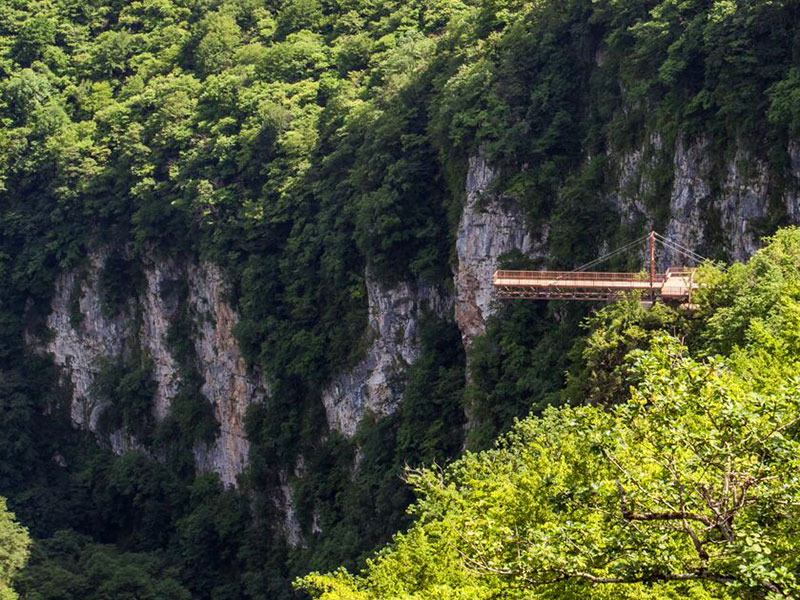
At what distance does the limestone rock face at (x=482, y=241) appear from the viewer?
133ft

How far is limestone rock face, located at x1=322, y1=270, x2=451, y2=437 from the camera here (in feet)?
146

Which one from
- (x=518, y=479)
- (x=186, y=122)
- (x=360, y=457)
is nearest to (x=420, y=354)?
(x=360, y=457)

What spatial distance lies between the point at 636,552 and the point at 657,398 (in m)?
1.65

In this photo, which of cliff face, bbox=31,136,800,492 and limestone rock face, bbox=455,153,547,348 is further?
limestone rock face, bbox=455,153,547,348

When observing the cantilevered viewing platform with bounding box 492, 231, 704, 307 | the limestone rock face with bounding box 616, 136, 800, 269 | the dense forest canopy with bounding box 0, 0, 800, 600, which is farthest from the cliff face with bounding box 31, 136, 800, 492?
the cantilevered viewing platform with bounding box 492, 231, 704, 307

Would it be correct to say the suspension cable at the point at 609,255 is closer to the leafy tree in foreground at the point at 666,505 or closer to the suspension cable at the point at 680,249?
the suspension cable at the point at 680,249

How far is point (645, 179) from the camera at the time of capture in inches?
1439

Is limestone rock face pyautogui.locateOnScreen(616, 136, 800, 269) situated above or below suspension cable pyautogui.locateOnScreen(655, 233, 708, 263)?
above

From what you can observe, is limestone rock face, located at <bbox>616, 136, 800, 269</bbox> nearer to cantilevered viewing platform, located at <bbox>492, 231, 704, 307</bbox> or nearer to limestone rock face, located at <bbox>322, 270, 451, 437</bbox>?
A: cantilevered viewing platform, located at <bbox>492, 231, 704, 307</bbox>

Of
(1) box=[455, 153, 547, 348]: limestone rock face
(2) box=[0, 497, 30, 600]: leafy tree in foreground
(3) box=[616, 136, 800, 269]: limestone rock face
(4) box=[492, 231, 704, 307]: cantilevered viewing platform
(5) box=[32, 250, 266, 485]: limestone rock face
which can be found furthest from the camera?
(5) box=[32, 250, 266, 485]: limestone rock face

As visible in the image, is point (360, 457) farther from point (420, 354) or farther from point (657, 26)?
point (657, 26)

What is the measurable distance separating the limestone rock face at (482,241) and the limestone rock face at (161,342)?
13075mm

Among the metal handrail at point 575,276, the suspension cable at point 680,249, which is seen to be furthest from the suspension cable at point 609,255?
the metal handrail at point 575,276

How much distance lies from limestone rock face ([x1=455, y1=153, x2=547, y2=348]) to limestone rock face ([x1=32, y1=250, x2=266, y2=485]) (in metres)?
13.1
